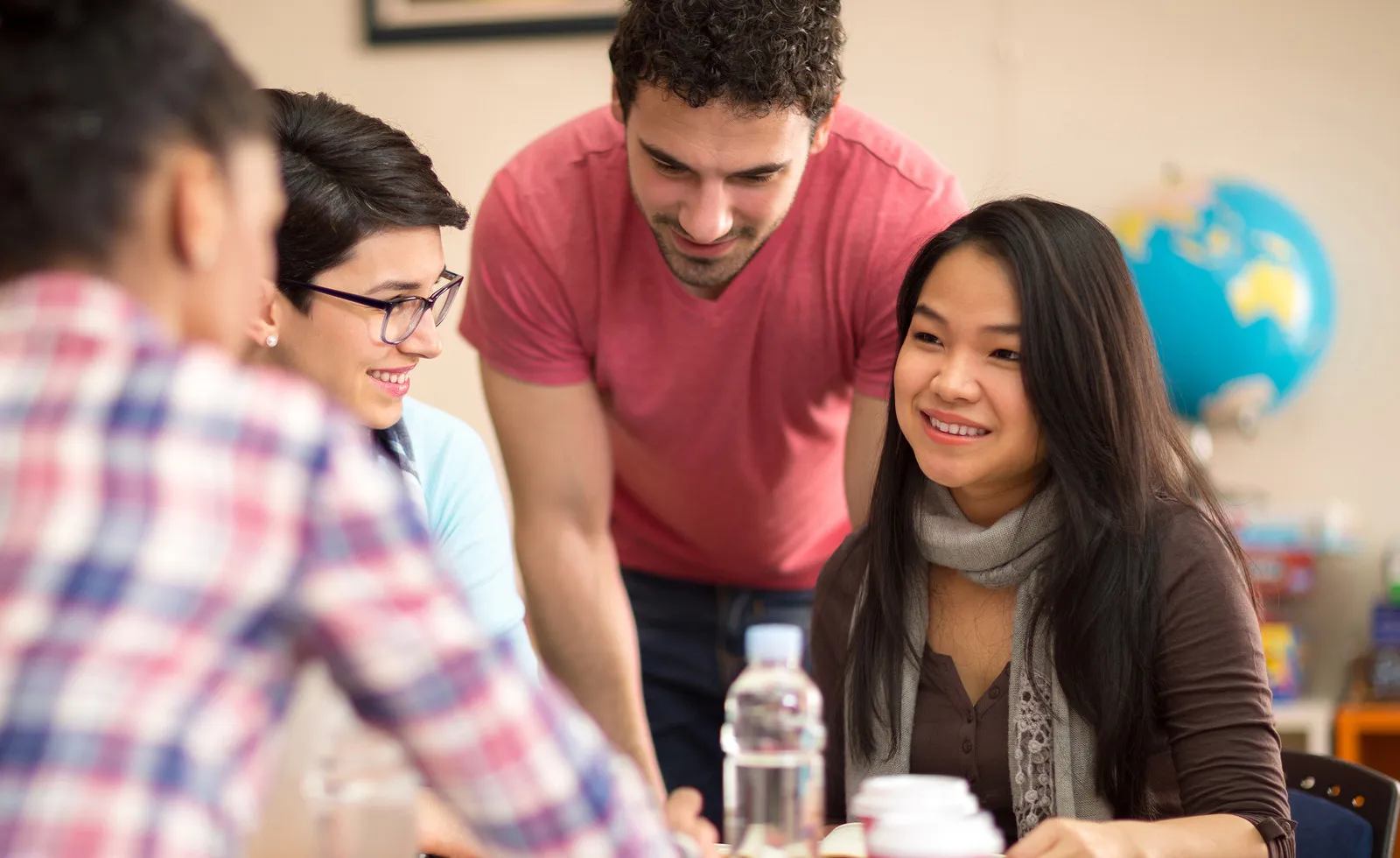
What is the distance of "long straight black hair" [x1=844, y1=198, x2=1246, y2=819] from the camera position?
150cm

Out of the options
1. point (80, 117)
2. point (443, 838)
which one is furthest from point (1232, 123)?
point (80, 117)

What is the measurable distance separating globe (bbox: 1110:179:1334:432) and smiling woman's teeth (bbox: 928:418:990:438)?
1.47m

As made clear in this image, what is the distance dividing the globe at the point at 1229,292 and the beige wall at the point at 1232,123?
0.26m

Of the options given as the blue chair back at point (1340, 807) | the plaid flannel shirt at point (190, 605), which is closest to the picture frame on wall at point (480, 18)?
the blue chair back at point (1340, 807)

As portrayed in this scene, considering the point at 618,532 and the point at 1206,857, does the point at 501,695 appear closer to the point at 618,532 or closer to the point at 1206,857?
the point at 1206,857

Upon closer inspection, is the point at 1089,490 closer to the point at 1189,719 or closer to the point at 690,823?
the point at 1189,719

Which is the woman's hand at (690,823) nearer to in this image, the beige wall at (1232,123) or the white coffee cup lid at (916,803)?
the white coffee cup lid at (916,803)

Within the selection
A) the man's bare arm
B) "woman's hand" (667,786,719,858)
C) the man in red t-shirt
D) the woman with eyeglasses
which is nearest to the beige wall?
the man in red t-shirt

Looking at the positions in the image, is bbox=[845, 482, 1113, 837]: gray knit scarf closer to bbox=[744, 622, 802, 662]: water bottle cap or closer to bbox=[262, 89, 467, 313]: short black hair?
bbox=[744, 622, 802, 662]: water bottle cap

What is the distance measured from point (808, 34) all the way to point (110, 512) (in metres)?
1.21

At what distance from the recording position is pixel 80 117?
0.70m

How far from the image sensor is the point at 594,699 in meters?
2.01

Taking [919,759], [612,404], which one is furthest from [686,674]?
[919,759]

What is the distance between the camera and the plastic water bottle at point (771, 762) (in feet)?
3.95
